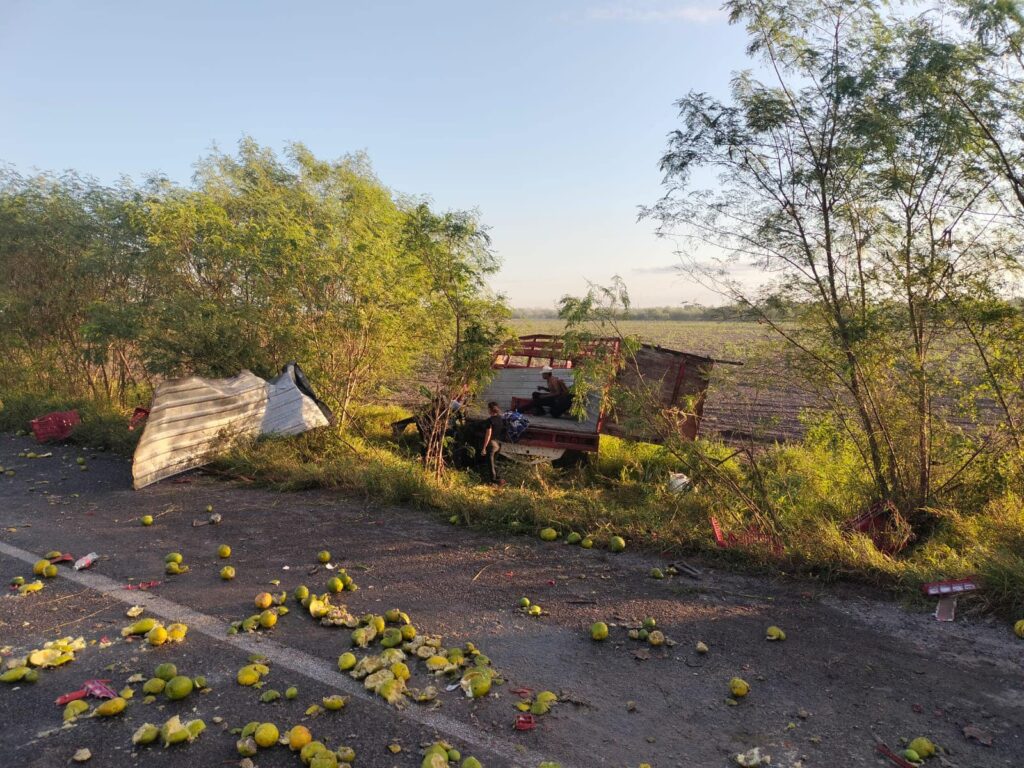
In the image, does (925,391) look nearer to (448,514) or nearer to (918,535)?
(918,535)

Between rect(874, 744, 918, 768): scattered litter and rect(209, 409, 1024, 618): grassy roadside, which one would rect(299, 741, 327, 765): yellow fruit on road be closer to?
rect(874, 744, 918, 768): scattered litter

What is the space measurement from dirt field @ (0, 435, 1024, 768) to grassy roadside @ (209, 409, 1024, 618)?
0.29m

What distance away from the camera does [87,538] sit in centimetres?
584

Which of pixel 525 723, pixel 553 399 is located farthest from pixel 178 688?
pixel 553 399

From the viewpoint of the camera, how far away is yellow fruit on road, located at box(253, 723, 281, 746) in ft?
9.38

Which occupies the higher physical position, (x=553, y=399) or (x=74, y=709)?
(x=553, y=399)

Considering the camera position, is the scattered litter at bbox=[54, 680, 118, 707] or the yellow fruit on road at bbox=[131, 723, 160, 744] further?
the scattered litter at bbox=[54, 680, 118, 707]

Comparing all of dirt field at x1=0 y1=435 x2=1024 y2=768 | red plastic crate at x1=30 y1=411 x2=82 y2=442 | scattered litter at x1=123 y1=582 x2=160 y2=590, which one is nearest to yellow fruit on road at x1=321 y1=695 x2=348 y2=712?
dirt field at x1=0 y1=435 x2=1024 y2=768

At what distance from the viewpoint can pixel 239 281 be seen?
9766 millimetres

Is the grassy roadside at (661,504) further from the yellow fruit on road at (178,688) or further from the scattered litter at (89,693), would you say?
the scattered litter at (89,693)

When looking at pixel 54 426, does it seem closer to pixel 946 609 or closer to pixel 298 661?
pixel 298 661

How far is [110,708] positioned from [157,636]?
2.47 ft

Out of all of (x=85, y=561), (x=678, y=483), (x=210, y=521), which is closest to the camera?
(x=85, y=561)

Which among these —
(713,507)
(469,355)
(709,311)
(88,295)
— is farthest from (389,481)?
(88,295)
